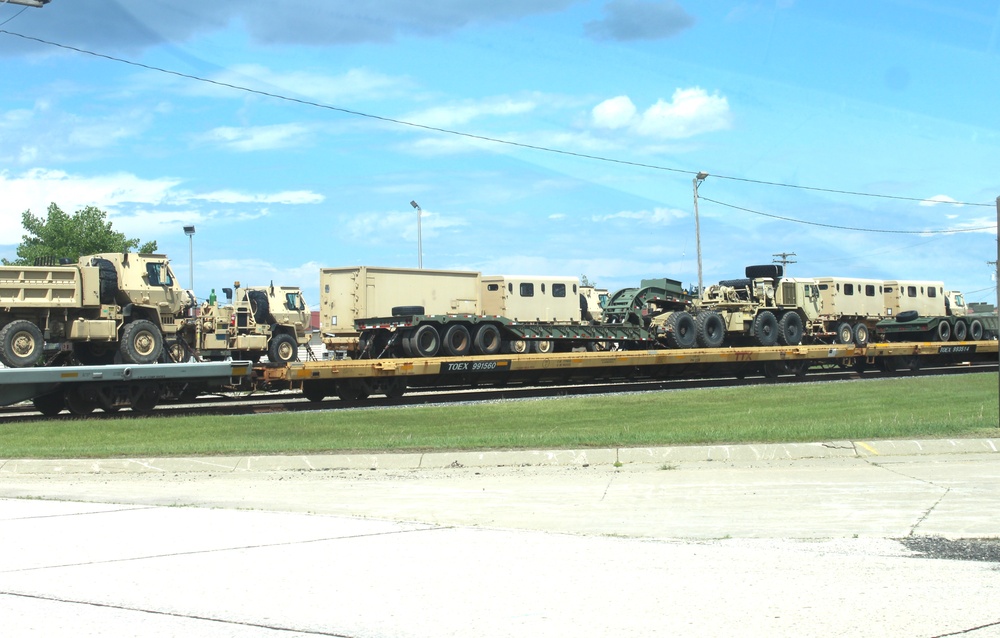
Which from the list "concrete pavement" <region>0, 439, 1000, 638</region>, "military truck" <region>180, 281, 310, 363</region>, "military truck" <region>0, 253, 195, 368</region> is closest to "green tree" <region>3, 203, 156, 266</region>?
"military truck" <region>180, 281, 310, 363</region>

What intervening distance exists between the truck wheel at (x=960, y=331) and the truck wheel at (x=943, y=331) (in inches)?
16.4

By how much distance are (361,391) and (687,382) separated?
1034 centimetres

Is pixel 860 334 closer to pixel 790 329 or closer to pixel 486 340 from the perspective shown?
pixel 790 329

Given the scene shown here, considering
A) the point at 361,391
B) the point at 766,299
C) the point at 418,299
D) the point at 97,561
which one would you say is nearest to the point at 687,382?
the point at 766,299

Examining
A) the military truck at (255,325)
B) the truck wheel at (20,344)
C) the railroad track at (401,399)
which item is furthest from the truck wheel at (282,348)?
the truck wheel at (20,344)

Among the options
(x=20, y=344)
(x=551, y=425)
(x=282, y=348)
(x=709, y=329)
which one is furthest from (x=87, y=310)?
(x=709, y=329)

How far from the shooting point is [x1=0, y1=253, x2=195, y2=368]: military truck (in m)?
20.8

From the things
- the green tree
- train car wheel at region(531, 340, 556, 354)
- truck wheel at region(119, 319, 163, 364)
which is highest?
the green tree

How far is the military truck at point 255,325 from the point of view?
30.8 metres

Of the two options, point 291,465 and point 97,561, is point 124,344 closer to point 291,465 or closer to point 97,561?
point 291,465

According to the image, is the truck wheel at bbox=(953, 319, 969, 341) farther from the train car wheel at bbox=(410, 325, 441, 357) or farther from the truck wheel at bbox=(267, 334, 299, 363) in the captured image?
the truck wheel at bbox=(267, 334, 299, 363)

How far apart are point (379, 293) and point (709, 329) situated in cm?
988

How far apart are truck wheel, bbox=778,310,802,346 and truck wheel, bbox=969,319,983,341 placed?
10.2 meters

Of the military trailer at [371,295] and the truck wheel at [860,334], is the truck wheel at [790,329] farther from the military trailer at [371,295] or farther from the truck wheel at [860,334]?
the military trailer at [371,295]
